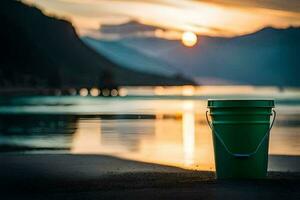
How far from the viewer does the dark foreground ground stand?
33.0 ft

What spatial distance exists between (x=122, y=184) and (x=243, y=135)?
5.73 ft

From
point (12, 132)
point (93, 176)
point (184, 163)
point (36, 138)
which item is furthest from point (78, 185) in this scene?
point (12, 132)

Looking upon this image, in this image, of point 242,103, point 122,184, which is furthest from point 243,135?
point 122,184

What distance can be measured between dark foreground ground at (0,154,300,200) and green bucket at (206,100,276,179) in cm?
33

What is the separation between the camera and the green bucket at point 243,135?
11.5 metres

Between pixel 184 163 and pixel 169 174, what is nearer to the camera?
pixel 169 174

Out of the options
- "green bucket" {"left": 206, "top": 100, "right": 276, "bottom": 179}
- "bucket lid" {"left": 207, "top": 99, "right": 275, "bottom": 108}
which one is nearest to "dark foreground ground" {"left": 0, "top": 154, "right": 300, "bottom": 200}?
"green bucket" {"left": 206, "top": 100, "right": 276, "bottom": 179}

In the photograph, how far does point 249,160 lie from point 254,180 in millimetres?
308

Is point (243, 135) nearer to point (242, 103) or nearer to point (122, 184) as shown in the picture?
point (242, 103)

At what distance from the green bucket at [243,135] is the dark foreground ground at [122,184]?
33 centimetres

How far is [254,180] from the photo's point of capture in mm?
11336

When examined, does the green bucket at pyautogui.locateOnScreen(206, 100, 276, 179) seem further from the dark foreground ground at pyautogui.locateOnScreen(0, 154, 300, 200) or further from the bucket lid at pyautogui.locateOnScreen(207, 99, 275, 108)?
the dark foreground ground at pyautogui.locateOnScreen(0, 154, 300, 200)

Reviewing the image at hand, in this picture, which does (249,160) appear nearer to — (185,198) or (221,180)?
(221,180)

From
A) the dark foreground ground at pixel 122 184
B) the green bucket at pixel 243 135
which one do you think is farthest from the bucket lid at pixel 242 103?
the dark foreground ground at pixel 122 184
